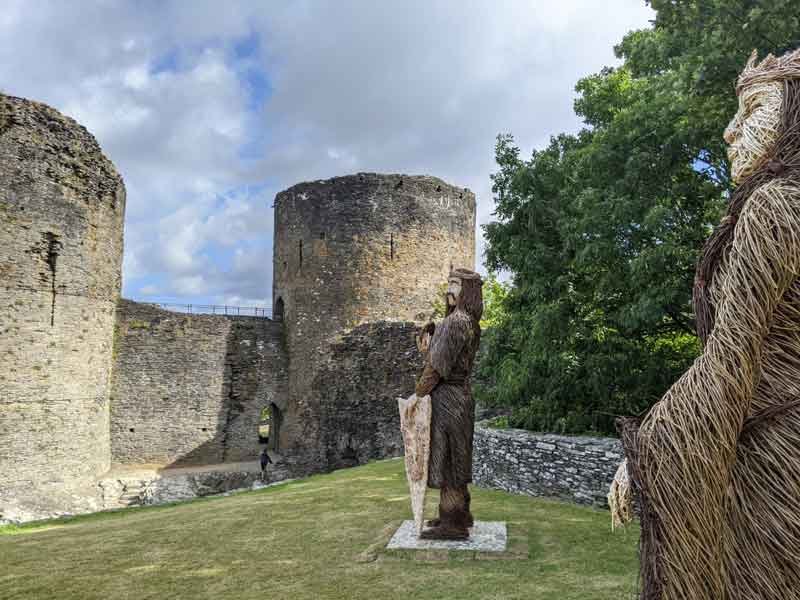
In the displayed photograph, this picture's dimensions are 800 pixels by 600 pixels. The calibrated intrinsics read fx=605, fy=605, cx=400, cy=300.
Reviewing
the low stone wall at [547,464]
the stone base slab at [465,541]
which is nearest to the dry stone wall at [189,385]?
the low stone wall at [547,464]

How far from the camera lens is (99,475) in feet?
53.3

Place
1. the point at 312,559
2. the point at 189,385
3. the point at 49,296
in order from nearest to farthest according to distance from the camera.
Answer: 1. the point at 312,559
2. the point at 49,296
3. the point at 189,385

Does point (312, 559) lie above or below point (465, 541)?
below

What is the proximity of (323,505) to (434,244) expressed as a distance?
13901 mm

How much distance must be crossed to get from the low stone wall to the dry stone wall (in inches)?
440

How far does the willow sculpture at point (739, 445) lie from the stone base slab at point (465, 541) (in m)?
4.69

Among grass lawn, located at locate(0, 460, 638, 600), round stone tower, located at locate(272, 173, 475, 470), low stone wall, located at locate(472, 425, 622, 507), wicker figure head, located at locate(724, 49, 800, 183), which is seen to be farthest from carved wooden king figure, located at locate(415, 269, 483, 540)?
round stone tower, located at locate(272, 173, 475, 470)

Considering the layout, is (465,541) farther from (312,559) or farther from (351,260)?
(351,260)

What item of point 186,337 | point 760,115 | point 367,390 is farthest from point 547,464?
point 186,337

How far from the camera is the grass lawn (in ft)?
16.5

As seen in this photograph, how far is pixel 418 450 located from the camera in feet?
19.9

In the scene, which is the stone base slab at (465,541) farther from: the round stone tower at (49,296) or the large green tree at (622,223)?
the round stone tower at (49,296)

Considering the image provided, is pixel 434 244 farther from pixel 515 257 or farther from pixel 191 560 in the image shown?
pixel 191 560

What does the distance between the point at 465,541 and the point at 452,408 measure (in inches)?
53.7
